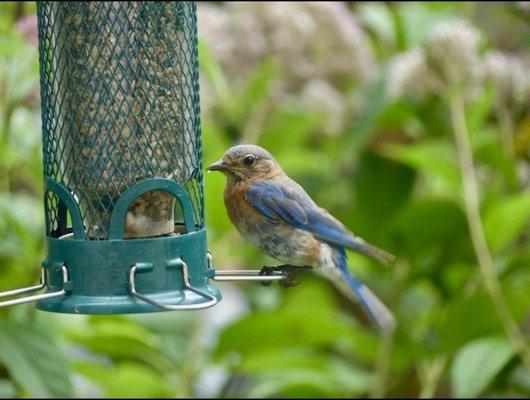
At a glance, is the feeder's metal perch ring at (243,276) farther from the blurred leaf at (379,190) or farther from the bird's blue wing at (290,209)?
the blurred leaf at (379,190)

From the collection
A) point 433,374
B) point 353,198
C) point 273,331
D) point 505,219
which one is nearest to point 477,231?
point 505,219

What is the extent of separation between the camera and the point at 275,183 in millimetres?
4680

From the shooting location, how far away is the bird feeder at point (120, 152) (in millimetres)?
4340

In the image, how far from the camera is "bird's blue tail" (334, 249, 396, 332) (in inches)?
171

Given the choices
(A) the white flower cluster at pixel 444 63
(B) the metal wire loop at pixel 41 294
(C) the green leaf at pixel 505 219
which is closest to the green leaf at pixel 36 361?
(B) the metal wire loop at pixel 41 294

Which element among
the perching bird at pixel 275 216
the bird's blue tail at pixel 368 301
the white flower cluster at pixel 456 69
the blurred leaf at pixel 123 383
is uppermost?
the white flower cluster at pixel 456 69

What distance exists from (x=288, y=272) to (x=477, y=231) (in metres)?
1.74

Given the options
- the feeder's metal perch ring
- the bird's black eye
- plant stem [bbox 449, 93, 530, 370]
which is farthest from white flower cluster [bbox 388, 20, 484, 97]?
the feeder's metal perch ring

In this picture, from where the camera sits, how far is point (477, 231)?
611 cm

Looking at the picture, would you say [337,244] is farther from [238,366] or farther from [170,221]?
[238,366]

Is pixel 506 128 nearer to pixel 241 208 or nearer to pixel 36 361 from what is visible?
pixel 241 208

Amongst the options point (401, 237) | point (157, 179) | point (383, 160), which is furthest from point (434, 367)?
point (157, 179)

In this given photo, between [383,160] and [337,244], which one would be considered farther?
[383,160]

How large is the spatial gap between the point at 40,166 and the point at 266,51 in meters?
1.83
